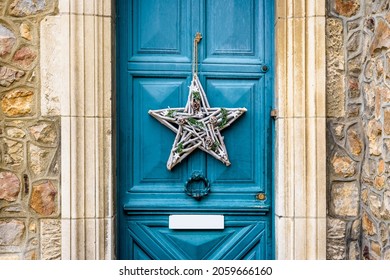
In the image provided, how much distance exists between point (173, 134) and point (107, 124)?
0.46 meters

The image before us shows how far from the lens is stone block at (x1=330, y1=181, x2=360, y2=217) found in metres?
2.94

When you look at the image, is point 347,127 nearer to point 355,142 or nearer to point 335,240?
point 355,142

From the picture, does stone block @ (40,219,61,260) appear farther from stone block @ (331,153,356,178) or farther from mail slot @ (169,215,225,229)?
stone block @ (331,153,356,178)

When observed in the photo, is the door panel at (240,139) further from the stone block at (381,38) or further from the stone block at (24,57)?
the stone block at (24,57)

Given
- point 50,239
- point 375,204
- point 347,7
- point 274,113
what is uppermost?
point 347,7

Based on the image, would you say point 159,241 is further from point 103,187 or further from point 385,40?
point 385,40

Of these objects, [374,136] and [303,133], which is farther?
[303,133]

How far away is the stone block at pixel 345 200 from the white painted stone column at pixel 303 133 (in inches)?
3.9

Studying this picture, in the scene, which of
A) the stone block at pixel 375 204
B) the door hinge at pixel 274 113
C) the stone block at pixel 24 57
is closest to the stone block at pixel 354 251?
the stone block at pixel 375 204

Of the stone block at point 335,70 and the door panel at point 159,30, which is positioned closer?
the stone block at point 335,70

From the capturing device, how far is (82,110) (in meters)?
2.85

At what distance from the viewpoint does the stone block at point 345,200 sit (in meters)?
2.94

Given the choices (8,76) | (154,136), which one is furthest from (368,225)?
(8,76)

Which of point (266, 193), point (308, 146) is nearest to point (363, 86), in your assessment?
point (308, 146)
